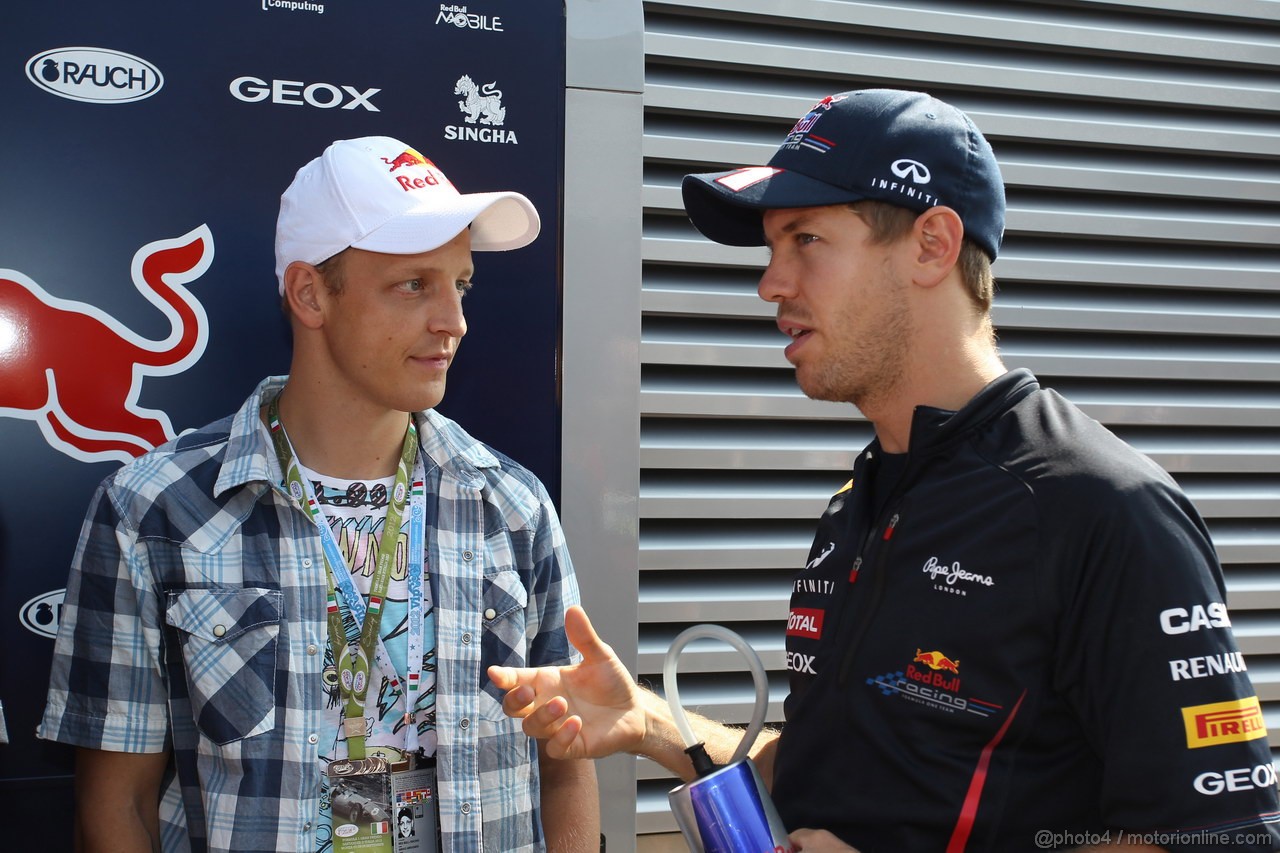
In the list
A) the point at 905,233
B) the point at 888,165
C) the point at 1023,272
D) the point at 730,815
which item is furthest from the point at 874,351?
the point at 1023,272

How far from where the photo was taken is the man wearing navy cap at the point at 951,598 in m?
1.29

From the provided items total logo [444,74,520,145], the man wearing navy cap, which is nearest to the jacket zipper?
the man wearing navy cap

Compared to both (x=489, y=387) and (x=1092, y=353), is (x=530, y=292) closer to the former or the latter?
(x=489, y=387)

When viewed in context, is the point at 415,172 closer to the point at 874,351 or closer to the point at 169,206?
the point at 169,206

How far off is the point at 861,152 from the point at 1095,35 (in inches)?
83.9

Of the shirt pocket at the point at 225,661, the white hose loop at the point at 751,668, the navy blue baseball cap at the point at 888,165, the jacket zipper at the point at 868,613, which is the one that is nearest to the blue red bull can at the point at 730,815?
the white hose loop at the point at 751,668

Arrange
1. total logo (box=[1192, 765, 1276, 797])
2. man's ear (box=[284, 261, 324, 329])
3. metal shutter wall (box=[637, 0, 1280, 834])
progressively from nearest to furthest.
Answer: total logo (box=[1192, 765, 1276, 797]) < man's ear (box=[284, 261, 324, 329]) < metal shutter wall (box=[637, 0, 1280, 834])

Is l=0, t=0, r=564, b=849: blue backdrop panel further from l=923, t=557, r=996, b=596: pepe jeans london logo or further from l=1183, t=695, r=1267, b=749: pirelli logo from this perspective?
l=1183, t=695, r=1267, b=749: pirelli logo

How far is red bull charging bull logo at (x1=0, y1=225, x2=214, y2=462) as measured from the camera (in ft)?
6.49

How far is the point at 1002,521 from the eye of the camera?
1469 mm

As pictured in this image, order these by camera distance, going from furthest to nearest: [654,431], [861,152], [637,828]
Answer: [654,431]
[637,828]
[861,152]

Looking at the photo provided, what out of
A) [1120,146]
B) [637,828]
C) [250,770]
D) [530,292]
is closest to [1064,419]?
[530,292]

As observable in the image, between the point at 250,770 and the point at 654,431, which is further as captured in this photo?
the point at 654,431

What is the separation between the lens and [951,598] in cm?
149
